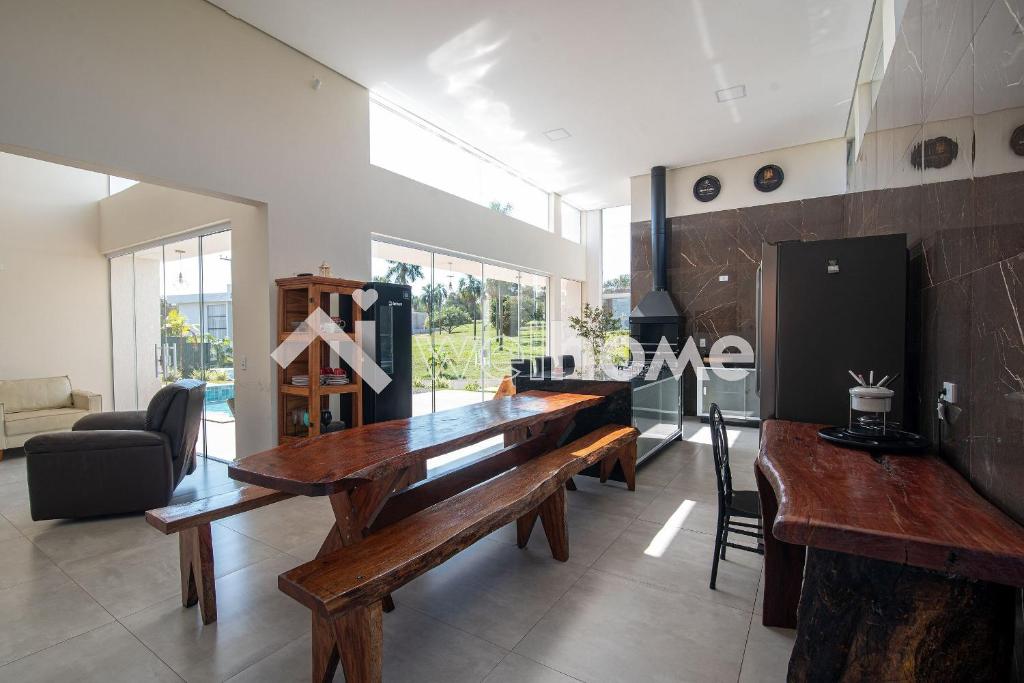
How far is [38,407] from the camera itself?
5.28 metres

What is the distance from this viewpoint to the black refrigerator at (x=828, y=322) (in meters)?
2.17

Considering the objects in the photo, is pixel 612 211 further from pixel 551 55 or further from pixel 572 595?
pixel 572 595

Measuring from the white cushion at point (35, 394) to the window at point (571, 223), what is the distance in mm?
7492

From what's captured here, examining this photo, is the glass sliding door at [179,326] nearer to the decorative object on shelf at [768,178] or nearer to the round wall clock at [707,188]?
the round wall clock at [707,188]

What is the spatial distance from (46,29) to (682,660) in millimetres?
4756

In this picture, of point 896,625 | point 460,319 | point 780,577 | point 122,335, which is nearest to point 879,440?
point 780,577

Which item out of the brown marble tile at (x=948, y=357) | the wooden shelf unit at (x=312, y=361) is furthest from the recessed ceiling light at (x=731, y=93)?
the wooden shelf unit at (x=312, y=361)

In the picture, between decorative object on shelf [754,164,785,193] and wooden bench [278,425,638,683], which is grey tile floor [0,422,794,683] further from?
decorative object on shelf [754,164,785,193]

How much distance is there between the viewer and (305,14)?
3.79 meters

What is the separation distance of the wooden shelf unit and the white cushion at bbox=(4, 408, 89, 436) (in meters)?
2.65

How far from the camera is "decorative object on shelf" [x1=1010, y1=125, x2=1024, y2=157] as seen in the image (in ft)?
3.86

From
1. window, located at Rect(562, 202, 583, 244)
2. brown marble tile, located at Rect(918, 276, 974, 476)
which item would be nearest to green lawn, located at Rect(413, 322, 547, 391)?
window, located at Rect(562, 202, 583, 244)

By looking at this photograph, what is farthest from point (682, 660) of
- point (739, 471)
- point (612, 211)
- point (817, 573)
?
point (612, 211)

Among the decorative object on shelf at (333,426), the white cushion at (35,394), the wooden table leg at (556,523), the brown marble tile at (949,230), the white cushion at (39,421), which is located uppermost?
the brown marble tile at (949,230)
